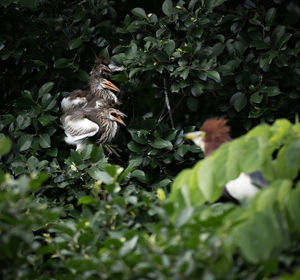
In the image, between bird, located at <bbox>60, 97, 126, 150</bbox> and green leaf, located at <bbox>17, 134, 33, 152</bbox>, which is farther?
bird, located at <bbox>60, 97, 126, 150</bbox>

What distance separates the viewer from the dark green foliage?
1864mm

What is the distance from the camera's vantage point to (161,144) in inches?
156

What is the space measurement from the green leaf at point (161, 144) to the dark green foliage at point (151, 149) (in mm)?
15

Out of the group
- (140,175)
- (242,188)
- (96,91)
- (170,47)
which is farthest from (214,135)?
(96,91)

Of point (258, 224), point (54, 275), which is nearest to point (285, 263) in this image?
point (258, 224)

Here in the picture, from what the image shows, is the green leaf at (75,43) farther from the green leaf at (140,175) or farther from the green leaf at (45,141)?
the green leaf at (140,175)

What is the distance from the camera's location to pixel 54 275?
2.44 m

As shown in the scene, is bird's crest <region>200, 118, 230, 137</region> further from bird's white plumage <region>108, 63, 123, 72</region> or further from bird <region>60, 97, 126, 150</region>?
bird's white plumage <region>108, 63, 123, 72</region>

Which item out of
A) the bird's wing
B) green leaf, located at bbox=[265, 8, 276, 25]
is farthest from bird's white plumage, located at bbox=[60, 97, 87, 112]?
green leaf, located at bbox=[265, 8, 276, 25]

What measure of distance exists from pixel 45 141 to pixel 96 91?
1088 mm

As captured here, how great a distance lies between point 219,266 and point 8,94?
3682 millimetres

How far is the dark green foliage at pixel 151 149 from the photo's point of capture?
1.86 m

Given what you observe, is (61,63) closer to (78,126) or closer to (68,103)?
(68,103)

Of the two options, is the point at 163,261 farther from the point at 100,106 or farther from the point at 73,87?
the point at 73,87
